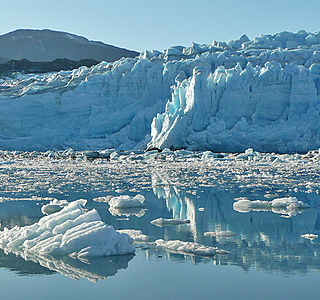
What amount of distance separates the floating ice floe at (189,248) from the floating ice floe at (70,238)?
38cm

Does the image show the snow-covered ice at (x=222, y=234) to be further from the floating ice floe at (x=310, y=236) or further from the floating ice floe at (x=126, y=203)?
the floating ice floe at (x=126, y=203)

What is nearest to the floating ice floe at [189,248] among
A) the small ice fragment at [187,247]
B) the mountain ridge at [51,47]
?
the small ice fragment at [187,247]

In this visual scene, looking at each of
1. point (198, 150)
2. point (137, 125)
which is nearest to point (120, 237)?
point (198, 150)

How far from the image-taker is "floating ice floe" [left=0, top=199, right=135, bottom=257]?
4.25 meters

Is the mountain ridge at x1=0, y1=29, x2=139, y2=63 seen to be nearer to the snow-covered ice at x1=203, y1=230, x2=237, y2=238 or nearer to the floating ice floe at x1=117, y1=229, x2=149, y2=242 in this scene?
the floating ice floe at x1=117, y1=229, x2=149, y2=242

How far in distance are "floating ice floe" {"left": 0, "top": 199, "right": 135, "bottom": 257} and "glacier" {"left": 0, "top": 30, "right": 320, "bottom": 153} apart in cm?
1778

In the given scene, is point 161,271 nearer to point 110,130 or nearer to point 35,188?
point 35,188

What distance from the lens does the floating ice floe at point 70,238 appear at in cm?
425

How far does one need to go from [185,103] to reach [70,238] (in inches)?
798

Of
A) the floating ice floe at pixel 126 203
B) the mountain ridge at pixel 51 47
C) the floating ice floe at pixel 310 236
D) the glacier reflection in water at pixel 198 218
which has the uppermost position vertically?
the mountain ridge at pixel 51 47

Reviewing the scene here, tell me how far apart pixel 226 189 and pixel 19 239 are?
565 centimetres

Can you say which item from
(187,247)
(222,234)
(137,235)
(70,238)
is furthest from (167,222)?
(70,238)

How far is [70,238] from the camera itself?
4.30 metres

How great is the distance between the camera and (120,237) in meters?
4.35
